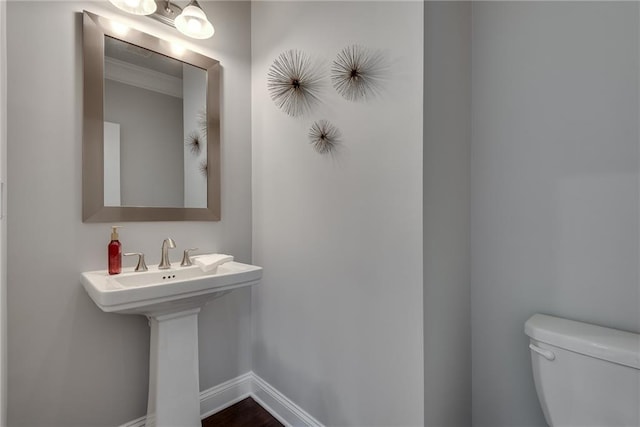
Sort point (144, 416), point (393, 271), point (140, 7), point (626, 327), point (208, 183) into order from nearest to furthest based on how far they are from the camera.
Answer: point (626, 327)
point (393, 271)
point (140, 7)
point (144, 416)
point (208, 183)

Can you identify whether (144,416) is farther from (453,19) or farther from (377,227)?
(453,19)

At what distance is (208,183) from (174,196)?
7.1 inches

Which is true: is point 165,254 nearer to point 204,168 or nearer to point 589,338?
point 204,168

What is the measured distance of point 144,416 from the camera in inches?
54.2

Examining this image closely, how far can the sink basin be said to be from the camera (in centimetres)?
95

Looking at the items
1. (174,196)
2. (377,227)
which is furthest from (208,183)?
(377,227)

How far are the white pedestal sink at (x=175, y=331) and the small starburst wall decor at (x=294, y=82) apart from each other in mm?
843

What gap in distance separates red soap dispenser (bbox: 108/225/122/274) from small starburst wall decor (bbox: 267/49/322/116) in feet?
3.24

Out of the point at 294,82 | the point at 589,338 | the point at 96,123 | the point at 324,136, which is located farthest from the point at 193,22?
the point at 589,338

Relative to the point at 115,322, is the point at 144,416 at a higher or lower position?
lower

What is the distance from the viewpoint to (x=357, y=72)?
46.8 inches

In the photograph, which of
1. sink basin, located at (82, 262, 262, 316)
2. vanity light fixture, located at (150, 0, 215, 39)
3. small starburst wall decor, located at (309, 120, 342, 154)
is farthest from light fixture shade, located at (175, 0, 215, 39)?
sink basin, located at (82, 262, 262, 316)

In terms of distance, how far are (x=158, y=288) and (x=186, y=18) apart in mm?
1233

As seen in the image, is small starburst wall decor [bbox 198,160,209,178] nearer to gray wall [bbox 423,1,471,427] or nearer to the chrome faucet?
the chrome faucet
